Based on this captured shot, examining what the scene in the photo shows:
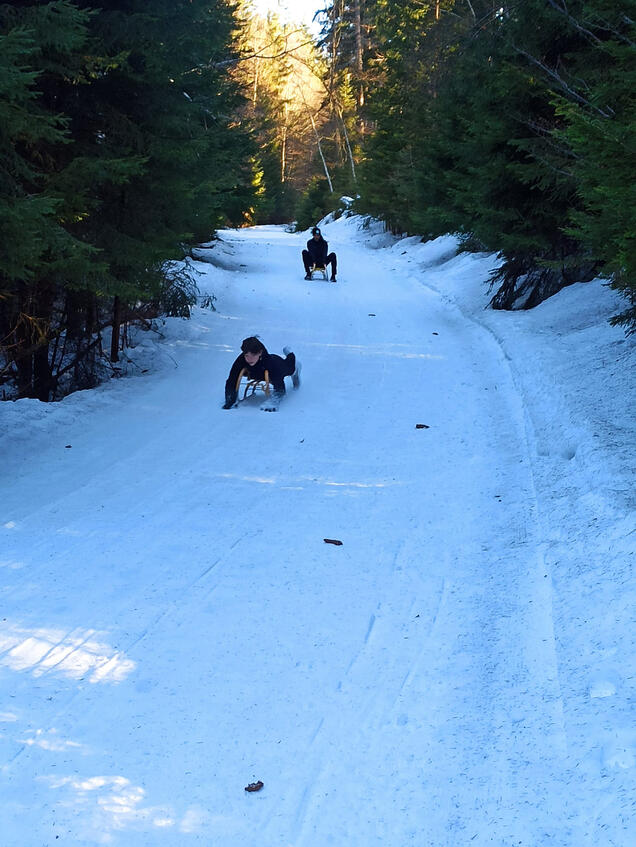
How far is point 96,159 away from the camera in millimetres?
8266

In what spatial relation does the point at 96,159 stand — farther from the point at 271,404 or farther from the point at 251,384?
the point at 271,404

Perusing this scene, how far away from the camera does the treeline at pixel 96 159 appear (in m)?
7.19

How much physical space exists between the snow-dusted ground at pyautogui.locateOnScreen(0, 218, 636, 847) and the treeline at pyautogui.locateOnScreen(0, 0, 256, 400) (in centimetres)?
159

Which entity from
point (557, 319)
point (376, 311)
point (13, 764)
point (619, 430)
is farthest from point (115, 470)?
point (376, 311)

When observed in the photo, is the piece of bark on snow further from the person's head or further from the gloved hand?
the person's head

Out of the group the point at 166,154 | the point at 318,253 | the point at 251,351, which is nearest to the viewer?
the point at 251,351

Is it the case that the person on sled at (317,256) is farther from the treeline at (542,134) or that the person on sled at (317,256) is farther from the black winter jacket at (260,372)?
the black winter jacket at (260,372)

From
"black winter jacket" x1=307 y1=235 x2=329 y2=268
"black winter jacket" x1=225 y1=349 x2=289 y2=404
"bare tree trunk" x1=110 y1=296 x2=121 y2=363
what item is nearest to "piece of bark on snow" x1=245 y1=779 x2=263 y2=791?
"black winter jacket" x1=225 y1=349 x2=289 y2=404

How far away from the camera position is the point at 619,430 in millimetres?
6297

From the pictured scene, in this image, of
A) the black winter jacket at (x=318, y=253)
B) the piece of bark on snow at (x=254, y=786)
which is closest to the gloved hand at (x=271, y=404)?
the piece of bark on snow at (x=254, y=786)

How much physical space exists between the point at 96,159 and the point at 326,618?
21.0 ft

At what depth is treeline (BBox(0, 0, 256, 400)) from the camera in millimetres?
7188

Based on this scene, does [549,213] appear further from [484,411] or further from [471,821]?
[471,821]

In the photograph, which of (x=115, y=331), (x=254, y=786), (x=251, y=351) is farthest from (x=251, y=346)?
(x=254, y=786)
